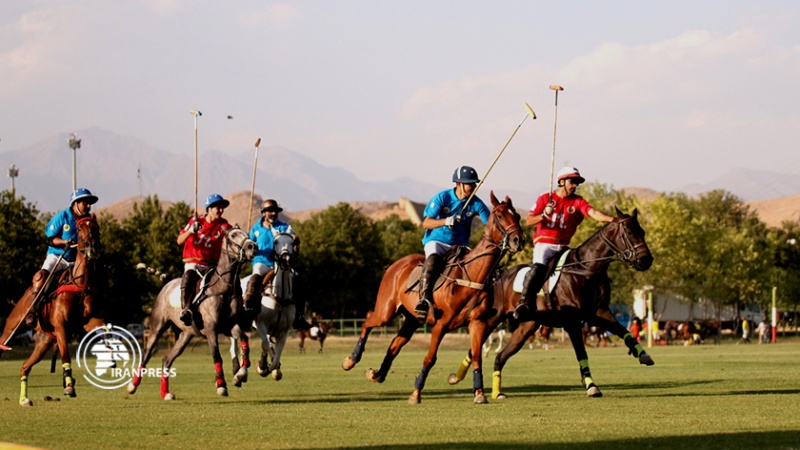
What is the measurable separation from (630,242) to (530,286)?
1727mm

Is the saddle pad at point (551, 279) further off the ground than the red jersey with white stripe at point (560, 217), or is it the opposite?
the red jersey with white stripe at point (560, 217)

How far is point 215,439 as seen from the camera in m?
13.1

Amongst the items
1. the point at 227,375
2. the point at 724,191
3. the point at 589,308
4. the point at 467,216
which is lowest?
the point at 227,375

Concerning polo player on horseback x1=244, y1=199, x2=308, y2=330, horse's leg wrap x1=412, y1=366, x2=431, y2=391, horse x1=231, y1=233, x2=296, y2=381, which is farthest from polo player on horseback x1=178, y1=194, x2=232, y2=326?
horse's leg wrap x1=412, y1=366, x2=431, y2=391

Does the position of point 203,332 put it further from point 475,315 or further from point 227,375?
point 227,375

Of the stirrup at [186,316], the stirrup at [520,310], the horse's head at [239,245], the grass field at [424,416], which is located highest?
the horse's head at [239,245]

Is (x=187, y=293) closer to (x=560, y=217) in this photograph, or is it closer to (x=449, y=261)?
(x=449, y=261)

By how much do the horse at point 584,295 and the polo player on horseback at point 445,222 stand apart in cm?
123

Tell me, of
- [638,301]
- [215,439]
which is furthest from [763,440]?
[638,301]

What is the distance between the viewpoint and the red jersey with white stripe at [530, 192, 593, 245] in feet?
65.1

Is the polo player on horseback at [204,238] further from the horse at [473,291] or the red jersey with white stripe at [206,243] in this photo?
the horse at [473,291]

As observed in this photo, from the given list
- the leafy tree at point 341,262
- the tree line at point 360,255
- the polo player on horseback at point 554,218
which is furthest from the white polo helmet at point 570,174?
the leafy tree at point 341,262

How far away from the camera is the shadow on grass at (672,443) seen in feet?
38.8

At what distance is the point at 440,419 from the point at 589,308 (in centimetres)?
559
